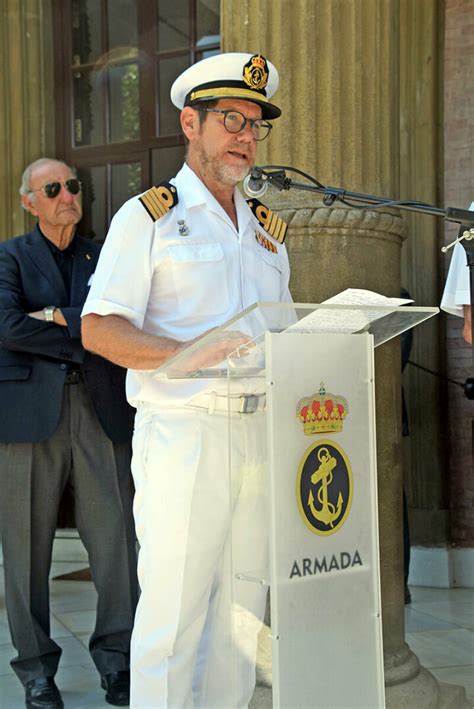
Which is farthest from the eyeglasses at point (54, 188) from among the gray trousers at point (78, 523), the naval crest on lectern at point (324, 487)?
the naval crest on lectern at point (324, 487)

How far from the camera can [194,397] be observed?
2.75 metres

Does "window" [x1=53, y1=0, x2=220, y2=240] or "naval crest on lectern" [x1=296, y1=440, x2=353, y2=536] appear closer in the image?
"naval crest on lectern" [x1=296, y1=440, x2=353, y2=536]

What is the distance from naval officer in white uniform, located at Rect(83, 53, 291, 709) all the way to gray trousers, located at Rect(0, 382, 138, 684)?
125 centimetres

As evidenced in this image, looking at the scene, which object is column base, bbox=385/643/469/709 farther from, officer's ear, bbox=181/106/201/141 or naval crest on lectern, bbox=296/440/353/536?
officer's ear, bbox=181/106/201/141

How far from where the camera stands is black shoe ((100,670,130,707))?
4008 mm

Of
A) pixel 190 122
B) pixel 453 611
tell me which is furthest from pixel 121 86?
pixel 190 122

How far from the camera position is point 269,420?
2357 millimetres

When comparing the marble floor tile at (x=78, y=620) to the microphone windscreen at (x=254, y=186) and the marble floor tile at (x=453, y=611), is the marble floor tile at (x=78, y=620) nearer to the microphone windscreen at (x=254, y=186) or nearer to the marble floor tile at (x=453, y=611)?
the marble floor tile at (x=453, y=611)

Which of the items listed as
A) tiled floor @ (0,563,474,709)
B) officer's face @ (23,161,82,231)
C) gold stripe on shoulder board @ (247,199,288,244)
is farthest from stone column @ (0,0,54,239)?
gold stripe on shoulder board @ (247,199,288,244)

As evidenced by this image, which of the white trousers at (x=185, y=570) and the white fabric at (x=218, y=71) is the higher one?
the white fabric at (x=218, y=71)

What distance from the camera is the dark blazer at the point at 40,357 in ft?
13.2

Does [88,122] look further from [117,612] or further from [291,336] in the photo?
[291,336]

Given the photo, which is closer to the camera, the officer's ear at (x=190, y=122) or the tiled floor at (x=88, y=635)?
the officer's ear at (x=190, y=122)

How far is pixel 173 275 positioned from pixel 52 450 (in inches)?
57.4
